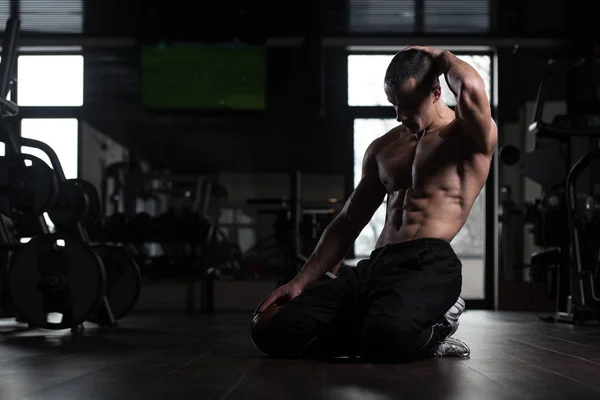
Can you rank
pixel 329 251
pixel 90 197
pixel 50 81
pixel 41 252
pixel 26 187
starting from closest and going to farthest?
pixel 329 251, pixel 26 187, pixel 41 252, pixel 90 197, pixel 50 81

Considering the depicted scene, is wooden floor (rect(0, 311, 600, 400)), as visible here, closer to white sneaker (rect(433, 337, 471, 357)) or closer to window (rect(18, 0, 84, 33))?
white sneaker (rect(433, 337, 471, 357))

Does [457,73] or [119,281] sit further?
[119,281]

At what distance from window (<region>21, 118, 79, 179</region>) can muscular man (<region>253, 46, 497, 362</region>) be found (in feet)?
15.9

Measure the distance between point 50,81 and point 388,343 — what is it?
18.5 feet

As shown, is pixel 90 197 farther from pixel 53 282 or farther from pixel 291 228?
pixel 291 228

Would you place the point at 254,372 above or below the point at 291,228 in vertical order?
below

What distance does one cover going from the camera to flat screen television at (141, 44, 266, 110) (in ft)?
23.5

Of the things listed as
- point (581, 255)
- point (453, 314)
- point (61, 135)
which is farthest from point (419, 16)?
point (453, 314)

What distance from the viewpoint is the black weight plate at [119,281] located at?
188 inches

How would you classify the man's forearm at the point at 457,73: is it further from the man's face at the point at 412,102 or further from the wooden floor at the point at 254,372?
the wooden floor at the point at 254,372

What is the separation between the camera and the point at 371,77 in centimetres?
735

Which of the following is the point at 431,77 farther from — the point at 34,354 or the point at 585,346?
the point at 34,354

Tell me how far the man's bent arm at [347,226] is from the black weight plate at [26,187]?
1621 millimetres

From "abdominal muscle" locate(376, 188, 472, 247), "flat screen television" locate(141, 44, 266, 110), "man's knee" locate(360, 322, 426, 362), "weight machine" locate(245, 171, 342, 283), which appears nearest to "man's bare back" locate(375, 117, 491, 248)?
"abdominal muscle" locate(376, 188, 472, 247)
